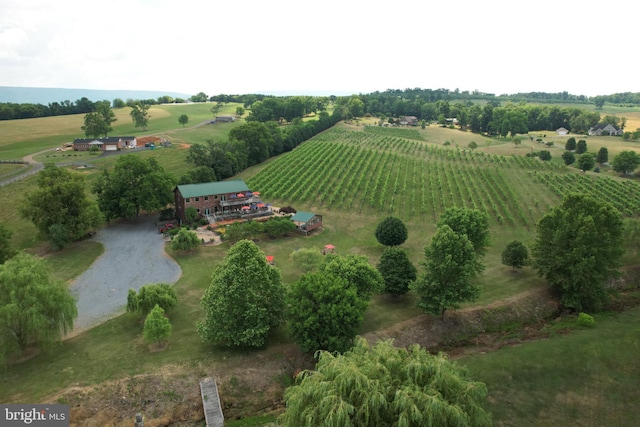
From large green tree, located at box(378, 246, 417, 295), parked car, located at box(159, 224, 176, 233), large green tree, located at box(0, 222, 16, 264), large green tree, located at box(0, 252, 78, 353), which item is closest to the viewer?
large green tree, located at box(0, 252, 78, 353)

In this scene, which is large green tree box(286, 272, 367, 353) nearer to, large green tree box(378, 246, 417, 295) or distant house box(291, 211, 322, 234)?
large green tree box(378, 246, 417, 295)

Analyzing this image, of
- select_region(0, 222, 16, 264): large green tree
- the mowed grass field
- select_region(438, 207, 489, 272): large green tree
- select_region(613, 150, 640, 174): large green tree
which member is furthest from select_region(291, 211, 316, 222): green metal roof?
select_region(613, 150, 640, 174): large green tree

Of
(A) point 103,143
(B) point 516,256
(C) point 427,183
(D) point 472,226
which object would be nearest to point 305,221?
(D) point 472,226

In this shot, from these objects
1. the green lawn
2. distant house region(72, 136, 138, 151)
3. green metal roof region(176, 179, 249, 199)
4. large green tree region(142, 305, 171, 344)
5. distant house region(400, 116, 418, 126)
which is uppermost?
distant house region(400, 116, 418, 126)

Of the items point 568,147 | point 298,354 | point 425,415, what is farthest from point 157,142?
point 568,147

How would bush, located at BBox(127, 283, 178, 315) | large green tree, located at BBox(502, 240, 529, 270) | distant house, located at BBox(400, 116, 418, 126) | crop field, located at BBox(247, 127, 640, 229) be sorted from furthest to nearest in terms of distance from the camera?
distant house, located at BBox(400, 116, 418, 126) → crop field, located at BBox(247, 127, 640, 229) → large green tree, located at BBox(502, 240, 529, 270) → bush, located at BBox(127, 283, 178, 315)

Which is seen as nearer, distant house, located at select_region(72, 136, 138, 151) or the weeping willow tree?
the weeping willow tree

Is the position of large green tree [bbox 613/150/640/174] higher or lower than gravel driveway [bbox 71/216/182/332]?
higher
